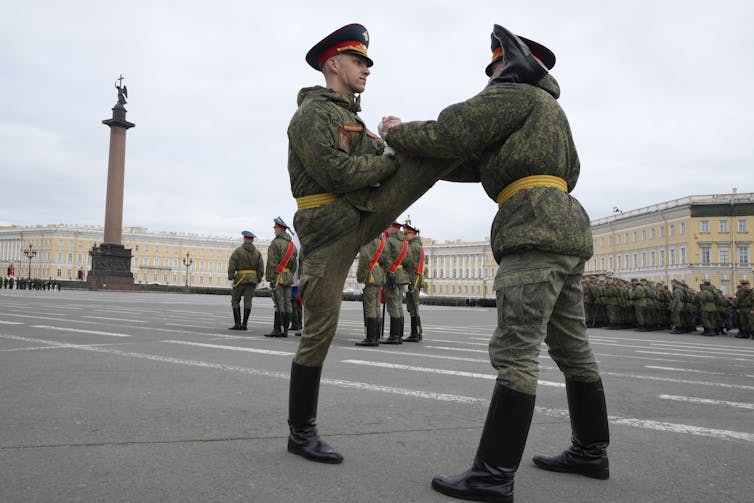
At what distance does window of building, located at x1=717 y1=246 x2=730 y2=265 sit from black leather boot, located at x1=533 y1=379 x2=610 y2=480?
270ft

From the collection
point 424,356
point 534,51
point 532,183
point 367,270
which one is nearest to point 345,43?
point 534,51

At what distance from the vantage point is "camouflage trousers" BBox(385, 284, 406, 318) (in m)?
10.9

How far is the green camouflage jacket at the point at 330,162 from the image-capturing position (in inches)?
115

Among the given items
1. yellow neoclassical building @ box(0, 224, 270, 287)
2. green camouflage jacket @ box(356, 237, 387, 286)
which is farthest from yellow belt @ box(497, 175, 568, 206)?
yellow neoclassical building @ box(0, 224, 270, 287)

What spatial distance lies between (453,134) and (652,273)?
291 ft

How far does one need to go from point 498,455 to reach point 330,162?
4.86 feet

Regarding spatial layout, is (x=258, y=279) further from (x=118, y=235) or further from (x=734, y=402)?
(x=118, y=235)

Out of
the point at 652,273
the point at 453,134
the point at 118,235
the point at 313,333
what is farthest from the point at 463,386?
the point at 652,273

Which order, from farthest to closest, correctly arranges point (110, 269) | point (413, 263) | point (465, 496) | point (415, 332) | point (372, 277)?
point (110, 269)
point (413, 263)
point (415, 332)
point (372, 277)
point (465, 496)

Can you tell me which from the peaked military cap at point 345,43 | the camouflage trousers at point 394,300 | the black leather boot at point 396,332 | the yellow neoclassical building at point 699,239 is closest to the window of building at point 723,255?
the yellow neoclassical building at point 699,239

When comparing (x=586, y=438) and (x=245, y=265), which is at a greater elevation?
(x=245, y=265)

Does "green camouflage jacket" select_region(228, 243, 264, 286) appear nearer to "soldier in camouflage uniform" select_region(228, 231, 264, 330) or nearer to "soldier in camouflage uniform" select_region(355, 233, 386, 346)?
"soldier in camouflage uniform" select_region(228, 231, 264, 330)

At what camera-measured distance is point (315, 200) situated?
123 inches

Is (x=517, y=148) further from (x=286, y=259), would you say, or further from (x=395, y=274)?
(x=286, y=259)
